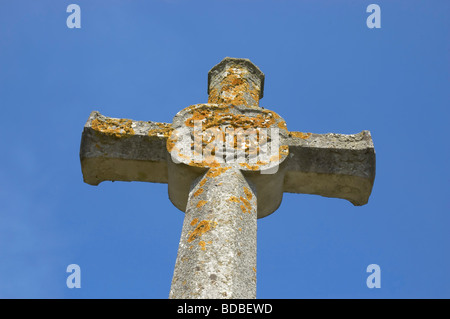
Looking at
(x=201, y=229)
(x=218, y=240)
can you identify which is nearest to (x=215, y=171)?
(x=201, y=229)

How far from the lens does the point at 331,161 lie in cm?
471

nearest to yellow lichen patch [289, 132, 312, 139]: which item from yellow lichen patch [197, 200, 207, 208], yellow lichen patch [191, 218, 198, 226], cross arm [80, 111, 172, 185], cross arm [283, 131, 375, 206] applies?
cross arm [283, 131, 375, 206]

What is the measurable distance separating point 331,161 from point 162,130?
4.71 feet

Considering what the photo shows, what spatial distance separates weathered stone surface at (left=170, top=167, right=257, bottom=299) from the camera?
3.37 metres

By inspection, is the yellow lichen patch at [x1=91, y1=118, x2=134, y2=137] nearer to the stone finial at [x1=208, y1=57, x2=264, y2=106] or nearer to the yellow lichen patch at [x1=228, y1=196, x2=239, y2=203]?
the stone finial at [x1=208, y1=57, x2=264, y2=106]

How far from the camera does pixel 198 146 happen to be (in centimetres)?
450

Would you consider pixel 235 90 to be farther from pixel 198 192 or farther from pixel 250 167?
pixel 198 192

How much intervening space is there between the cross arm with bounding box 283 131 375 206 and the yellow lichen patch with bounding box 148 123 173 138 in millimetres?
1009

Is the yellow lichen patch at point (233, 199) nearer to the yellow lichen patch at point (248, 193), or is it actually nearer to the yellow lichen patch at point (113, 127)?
the yellow lichen patch at point (248, 193)

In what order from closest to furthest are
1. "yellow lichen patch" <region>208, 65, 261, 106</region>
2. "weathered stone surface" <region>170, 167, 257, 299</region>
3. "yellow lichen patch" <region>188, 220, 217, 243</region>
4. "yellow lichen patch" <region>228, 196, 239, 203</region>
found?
"weathered stone surface" <region>170, 167, 257, 299</region> < "yellow lichen patch" <region>188, 220, 217, 243</region> < "yellow lichen patch" <region>228, 196, 239, 203</region> < "yellow lichen patch" <region>208, 65, 261, 106</region>

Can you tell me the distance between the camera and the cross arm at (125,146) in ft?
15.4

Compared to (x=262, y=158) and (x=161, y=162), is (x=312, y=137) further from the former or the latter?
(x=161, y=162)
